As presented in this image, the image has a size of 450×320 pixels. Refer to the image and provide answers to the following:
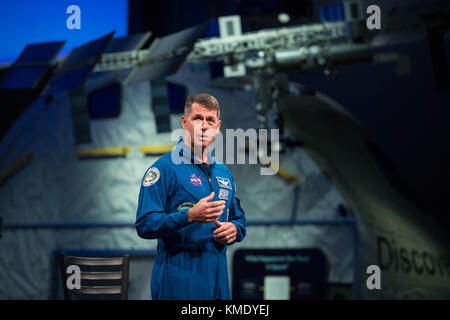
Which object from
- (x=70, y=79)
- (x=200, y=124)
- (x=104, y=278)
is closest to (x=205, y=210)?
(x=200, y=124)

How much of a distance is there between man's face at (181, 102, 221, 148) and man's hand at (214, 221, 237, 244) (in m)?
0.39

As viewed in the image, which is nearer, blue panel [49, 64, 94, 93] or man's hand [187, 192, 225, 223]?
man's hand [187, 192, 225, 223]

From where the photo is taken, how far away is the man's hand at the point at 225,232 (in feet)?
7.77

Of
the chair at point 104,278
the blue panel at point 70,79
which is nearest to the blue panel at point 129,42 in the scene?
the blue panel at point 70,79

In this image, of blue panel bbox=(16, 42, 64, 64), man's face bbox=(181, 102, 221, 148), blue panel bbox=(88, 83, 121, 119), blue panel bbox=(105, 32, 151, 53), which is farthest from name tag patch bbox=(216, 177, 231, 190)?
blue panel bbox=(88, 83, 121, 119)

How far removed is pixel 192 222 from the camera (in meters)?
2.32

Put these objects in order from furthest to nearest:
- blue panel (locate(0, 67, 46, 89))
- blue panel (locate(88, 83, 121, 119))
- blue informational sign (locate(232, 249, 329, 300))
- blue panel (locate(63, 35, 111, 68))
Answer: blue panel (locate(88, 83, 121, 119))
blue informational sign (locate(232, 249, 329, 300))
blue panel (locate(0, 67, 46, 89))
blue panel (locate(63, 35, 111, 68))

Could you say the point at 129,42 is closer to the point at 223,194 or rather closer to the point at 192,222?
the point at 223,194

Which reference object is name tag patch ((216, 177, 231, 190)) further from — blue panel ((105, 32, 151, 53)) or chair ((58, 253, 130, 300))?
blue panel ((105, 32, 151, 53))

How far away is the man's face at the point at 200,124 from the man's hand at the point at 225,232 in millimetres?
392

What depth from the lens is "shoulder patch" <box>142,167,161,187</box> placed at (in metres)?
2.38

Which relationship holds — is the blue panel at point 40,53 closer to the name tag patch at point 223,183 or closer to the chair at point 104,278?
the chair at point 104,278
